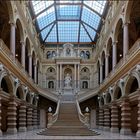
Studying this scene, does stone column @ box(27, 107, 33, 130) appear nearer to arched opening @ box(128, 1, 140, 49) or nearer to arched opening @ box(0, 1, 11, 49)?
arched opening @ box(0, 1, 11, 49)

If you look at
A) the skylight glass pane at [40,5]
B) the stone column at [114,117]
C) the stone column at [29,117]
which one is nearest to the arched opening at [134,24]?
the stone column at [114,117]

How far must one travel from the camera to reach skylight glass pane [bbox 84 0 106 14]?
45444 millimetres

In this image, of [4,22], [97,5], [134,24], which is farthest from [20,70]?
[97,5]

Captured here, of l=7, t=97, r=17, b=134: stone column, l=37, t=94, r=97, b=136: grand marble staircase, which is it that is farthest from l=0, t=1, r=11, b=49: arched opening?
l=37, t=94, r=97, b=136: grand marble staircase

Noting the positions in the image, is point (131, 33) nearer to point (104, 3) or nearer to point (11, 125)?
point (104, 3)

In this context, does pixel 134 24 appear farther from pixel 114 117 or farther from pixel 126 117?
pixel 126 117

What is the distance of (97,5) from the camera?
46.8 metres

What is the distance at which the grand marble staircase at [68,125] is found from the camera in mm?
26850

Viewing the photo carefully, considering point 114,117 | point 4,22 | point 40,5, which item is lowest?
point 114,117

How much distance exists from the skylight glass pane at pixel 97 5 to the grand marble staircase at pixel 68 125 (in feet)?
51.9

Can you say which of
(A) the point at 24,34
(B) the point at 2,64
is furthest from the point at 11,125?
(A) the point at 24,34

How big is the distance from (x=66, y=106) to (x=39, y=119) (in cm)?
980

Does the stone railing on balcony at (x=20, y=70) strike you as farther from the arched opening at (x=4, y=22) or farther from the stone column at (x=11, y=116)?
the arched opening at (x=4, y=22)

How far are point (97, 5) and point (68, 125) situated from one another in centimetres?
2255
